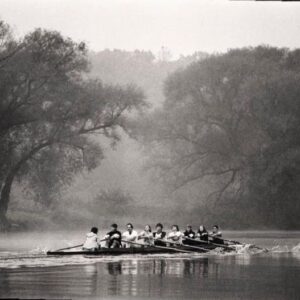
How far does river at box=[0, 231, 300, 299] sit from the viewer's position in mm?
22469

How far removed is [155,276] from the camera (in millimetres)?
27625

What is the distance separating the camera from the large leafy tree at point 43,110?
59062 millimetres

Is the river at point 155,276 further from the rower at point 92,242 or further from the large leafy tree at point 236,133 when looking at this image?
the large leafy tree at point 236,133

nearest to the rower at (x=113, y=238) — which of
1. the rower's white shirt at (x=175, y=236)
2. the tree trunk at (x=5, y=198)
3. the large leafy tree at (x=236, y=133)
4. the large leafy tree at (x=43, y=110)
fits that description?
the rower's white shirt at (x=175, y=236)

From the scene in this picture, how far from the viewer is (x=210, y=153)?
7550cm

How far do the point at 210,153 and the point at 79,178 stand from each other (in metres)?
22.7

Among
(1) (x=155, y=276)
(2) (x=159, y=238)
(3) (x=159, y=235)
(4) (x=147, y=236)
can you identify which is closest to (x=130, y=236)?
(4) (x=147, y=236)

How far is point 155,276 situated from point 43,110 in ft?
114

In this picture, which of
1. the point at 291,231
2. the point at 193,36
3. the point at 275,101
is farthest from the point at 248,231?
the point at 193,36

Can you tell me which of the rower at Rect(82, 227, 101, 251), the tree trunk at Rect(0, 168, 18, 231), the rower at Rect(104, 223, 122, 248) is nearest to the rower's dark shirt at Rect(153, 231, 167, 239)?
the rower at Rect(104, 223, 122, 248)

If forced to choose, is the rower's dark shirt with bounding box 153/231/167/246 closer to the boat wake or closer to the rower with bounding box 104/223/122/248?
the boat wake

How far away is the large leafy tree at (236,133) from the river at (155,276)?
24.7m

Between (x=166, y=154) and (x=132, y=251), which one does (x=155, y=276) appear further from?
(x=166, y=154)

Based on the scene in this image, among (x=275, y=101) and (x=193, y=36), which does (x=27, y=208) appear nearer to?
(x=275, y=101)
